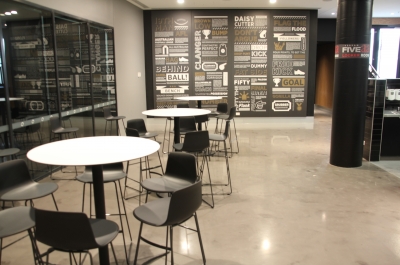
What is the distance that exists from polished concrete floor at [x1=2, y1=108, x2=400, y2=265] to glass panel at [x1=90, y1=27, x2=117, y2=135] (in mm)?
1816

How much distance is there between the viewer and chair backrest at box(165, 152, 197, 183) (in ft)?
9.36

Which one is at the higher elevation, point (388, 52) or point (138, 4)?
point (138, 4)

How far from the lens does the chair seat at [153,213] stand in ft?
7.25

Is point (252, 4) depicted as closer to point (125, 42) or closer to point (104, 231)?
point (125, 42)

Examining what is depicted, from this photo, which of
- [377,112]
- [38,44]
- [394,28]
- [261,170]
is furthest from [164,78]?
[394,28]

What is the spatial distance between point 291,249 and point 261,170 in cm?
246

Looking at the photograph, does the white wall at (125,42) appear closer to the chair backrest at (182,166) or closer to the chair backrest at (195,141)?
the chair backrest at (195,141)

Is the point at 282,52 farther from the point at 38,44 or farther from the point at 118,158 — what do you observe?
the point at 118,158

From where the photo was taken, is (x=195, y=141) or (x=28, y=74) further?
(x=28, y=74)

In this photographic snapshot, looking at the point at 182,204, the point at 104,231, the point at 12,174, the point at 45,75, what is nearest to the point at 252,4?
the point at 45,75

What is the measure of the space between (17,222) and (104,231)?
0.65 m

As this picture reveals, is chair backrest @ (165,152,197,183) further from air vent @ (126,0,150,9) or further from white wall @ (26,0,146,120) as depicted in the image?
air vent @ (126,0,150,9)

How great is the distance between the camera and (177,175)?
2.98 metres

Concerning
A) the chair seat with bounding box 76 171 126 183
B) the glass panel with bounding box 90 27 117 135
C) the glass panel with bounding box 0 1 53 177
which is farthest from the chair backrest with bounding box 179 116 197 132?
the chair seat with bounding box 76 171 126 183
